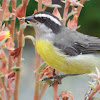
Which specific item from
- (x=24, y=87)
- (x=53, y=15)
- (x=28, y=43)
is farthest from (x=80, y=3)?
(x=28, y=43)

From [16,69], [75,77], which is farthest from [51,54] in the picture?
[75,77]

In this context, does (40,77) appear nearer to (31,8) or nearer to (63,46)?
(63,46)

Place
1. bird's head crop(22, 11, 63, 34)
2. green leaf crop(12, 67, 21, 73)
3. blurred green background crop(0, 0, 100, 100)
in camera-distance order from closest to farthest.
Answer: green leaf crop(12, 67, 21, 73) → bird's head crop(22, 11, 63, 34) → blurred green background crop(0, 0, 100, 100)

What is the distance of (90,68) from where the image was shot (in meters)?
0.90

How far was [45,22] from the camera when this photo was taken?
2.91 ft

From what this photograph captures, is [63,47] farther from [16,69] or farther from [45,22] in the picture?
[16,69]

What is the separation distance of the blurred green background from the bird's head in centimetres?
144

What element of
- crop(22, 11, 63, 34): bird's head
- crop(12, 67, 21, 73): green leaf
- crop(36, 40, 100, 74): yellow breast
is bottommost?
crop(36, 40, 100, 74): yellow breast

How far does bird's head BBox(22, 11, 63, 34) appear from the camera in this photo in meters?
0.81

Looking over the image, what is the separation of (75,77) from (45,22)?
2.15 metres

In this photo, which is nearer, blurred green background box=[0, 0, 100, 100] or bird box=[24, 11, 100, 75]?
bird box=[24, 11, 100, 75]

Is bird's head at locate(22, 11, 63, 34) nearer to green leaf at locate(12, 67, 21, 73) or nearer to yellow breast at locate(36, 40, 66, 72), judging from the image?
yellow breast at locate(36, 40, 66, 72)

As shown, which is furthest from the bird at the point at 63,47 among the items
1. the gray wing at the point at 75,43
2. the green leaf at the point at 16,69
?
the green leaf at the point at 16,69

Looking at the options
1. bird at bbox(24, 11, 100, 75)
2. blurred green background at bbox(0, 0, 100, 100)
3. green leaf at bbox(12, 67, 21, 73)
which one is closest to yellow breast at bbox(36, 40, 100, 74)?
bird at bbox(24, 11, 100, 75)
